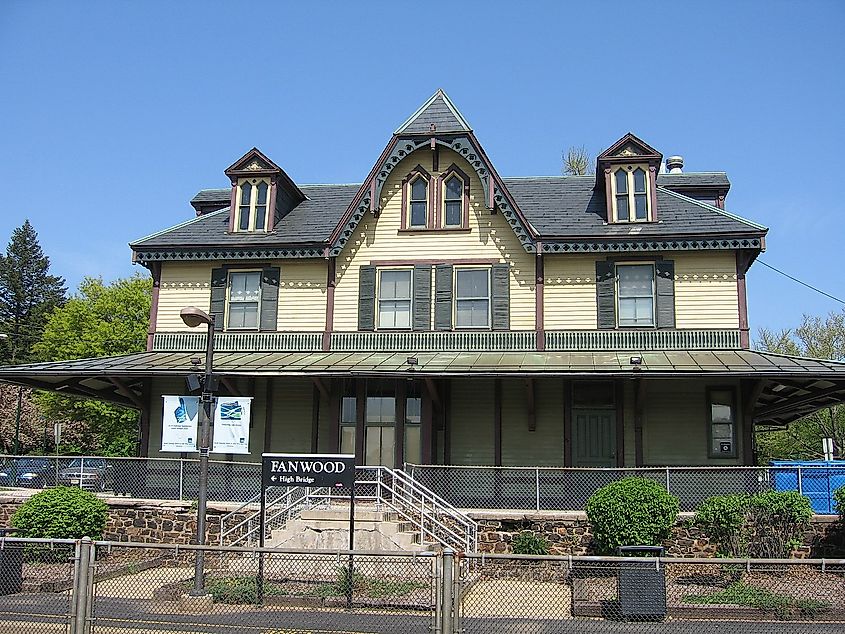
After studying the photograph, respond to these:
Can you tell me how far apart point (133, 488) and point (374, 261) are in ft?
28.8

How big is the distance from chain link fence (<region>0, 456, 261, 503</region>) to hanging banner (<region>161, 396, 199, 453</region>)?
446 mm

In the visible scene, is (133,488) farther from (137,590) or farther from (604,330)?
(604,330)

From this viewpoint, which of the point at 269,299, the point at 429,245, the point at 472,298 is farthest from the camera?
the point at 269,299

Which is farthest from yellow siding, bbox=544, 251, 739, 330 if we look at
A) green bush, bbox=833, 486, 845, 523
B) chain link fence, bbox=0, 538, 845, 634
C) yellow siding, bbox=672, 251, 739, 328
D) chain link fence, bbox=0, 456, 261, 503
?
chain link fence, bbox=0, 456, 261, 503

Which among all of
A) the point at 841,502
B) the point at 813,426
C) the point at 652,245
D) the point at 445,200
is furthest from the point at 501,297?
the point at 813,426

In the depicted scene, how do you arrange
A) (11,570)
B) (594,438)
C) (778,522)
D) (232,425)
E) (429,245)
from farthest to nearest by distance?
1. (429,245)
2. (594,438)
3. (232,425)
4. (778,522)
5. (11,570)

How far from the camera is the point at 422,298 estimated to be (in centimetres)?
2419

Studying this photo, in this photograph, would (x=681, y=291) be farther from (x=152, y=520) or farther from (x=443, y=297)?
(x=152, y=520)

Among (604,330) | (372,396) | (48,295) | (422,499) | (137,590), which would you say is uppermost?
(48,295)

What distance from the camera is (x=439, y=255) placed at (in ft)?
80.0

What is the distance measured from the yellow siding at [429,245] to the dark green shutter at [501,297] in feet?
0.47

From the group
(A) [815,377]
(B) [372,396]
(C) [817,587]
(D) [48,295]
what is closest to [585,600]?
(C) [817,587]

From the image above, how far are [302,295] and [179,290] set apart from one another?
3.82 meters

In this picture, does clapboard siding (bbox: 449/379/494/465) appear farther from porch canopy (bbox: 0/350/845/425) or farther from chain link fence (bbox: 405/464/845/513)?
chain link fence (bbox: 405/464/845/513)
